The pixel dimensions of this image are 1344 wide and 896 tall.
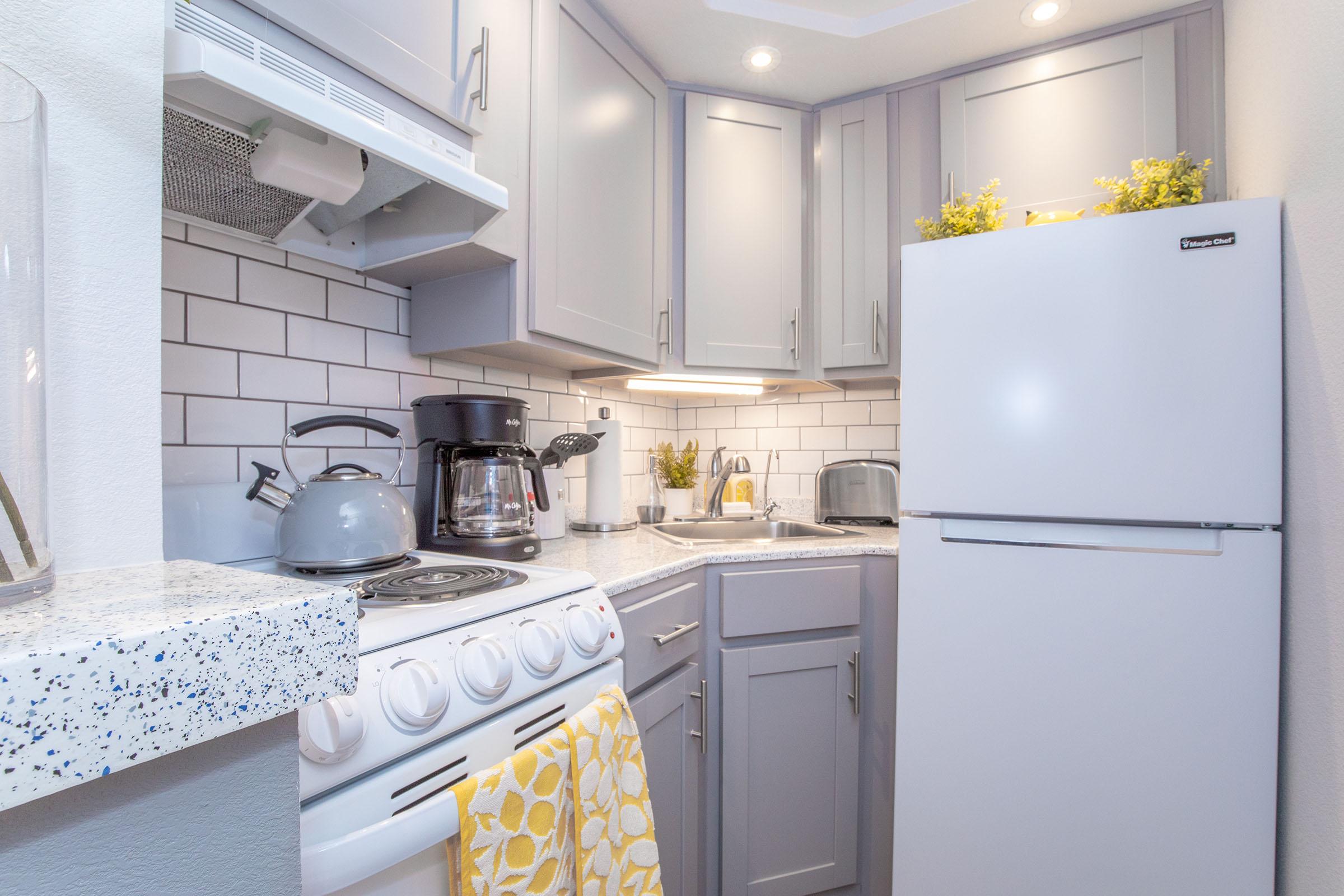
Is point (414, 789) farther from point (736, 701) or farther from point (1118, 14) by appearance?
point (1118, 14)

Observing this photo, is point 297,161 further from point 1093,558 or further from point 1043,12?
point 1043,12

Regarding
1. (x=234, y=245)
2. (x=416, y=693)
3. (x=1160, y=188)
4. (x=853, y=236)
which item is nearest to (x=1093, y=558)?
(x=1160, y=188)

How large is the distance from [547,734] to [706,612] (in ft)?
2.35

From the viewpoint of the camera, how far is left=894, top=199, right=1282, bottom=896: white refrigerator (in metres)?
1.17

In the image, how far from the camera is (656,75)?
1.86 meters

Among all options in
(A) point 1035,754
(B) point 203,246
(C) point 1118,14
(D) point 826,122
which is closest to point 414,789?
(B) point 203,246

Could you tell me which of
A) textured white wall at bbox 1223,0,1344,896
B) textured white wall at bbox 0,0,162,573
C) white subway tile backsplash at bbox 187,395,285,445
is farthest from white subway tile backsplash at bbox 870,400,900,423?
textured white wall at bbox 0,0,162,573

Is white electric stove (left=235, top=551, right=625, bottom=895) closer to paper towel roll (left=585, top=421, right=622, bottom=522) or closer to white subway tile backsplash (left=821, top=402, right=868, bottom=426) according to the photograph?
paper towel roll (left=585, top=421, right=622, bottom=522)

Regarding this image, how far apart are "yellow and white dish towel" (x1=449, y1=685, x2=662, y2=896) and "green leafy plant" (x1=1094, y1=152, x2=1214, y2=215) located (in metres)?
1.49

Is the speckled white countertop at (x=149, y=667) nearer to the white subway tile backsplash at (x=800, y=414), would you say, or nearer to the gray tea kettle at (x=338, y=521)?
the gray tea kettle at (x=338, y=521)

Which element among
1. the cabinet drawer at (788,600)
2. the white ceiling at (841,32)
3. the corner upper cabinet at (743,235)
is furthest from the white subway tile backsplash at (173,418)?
the white ceiling at (841,32)

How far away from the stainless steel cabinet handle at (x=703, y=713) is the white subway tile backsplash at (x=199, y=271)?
1249 mm

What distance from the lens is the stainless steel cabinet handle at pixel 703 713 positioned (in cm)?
148

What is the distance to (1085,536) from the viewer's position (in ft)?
Answer: 4.19
